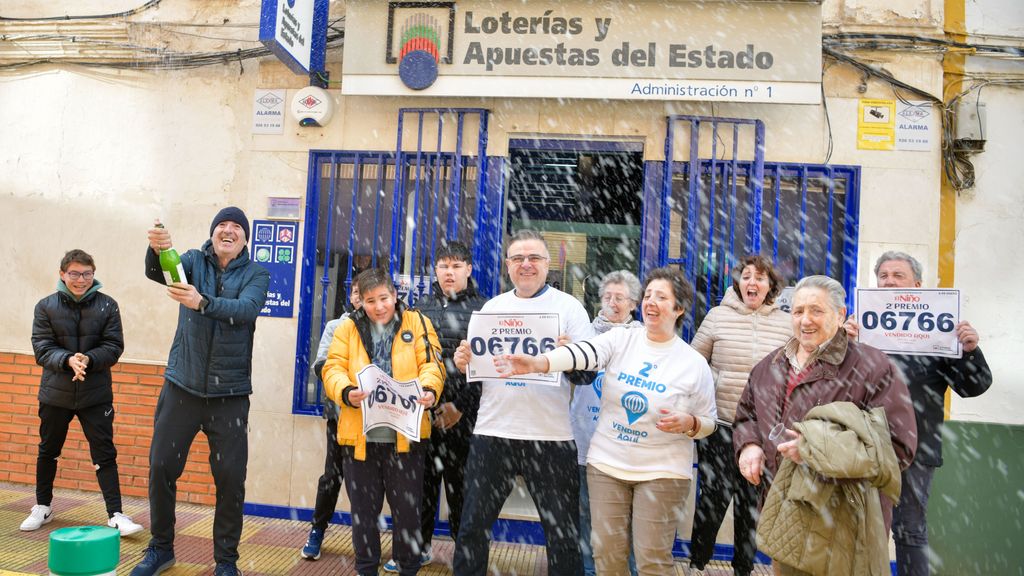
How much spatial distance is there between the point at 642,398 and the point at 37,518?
453 centimetres

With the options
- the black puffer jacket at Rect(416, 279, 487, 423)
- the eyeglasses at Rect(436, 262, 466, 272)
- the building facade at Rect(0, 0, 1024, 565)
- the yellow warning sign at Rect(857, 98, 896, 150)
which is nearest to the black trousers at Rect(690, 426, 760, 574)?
the building facade at Rect(0, 0, 1024, 565)

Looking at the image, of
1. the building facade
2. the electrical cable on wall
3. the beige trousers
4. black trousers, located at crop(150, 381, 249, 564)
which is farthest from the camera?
the electrical cable on wall

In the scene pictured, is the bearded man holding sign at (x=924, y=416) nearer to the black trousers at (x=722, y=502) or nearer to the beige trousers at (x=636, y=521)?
the black trousers at (x=722, y=502)

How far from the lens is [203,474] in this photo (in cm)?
566

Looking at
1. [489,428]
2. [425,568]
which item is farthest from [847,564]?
[425,568]

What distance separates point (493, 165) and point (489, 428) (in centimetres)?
247

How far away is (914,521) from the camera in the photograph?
148 inches

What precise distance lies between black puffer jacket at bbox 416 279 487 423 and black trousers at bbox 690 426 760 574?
59.8 inches

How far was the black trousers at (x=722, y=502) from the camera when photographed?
420 centimetres

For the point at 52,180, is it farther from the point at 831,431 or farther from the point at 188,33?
the point at 831,431

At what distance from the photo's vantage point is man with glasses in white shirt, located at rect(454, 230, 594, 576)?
352 cm

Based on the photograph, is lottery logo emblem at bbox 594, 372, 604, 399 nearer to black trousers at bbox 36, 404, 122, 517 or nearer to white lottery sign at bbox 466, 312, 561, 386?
white lottery sign at bbox 466, 312, 561, 386

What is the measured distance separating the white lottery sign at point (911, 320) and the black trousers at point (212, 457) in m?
3.72

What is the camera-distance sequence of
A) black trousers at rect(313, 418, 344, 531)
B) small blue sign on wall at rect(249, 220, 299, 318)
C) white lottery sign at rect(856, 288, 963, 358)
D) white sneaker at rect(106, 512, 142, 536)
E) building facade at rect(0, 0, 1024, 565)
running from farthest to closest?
small blue sign on wall at rect(249, 220, 299, 318), building facade at rect(0, 0, 1024, 565), white sneaker at rect(106, 512, 142, 536), black trousers at rect(313, 418, 344, 531), white lottery sign at rect(856, 288, 963, 358)
